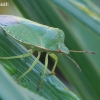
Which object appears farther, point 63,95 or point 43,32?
point 43,32

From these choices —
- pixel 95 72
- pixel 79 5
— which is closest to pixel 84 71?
pixel 95 72

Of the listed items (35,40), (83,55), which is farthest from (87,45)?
(35,40)

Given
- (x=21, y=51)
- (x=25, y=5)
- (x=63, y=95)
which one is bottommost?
(x=63, y=95)

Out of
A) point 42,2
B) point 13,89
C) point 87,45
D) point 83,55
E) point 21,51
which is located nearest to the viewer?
point 13,89

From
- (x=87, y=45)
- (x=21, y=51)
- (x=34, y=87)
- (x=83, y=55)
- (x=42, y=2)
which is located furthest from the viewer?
(x=87, y=45)

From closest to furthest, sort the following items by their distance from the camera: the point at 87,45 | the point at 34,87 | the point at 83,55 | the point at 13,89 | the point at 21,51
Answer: the point at 13,89 → the point at 34,87 → the point at 21,51 → the point at 83,55 → the point at 87,45

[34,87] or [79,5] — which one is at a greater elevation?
[79,5]

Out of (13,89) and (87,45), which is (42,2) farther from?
(13,89)

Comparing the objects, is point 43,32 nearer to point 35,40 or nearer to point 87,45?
point 35,40

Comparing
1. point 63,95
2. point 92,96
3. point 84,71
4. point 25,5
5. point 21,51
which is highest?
point 25,5
